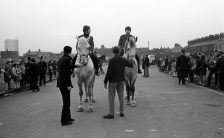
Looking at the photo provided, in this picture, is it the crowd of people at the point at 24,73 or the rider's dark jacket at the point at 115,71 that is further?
the crowd of people at the point at 24,73

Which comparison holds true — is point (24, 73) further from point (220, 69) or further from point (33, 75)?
point (220, 69)

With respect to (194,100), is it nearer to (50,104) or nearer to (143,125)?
(143,125)

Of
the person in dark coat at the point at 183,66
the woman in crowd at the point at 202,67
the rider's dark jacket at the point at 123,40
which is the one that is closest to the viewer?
the rider's dark jacket at the point at 123,40

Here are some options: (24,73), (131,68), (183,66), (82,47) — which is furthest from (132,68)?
(24,73)

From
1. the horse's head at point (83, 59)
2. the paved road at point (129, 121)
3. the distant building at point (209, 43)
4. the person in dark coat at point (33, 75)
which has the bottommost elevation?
the paved road at point (129, 121)

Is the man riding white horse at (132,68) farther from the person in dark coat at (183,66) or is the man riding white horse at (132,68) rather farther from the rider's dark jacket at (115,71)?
the person in dark coat at (183,66)

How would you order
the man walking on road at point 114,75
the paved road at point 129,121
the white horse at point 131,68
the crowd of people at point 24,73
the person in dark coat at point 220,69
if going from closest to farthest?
the paved road at point 129,121 → the man walking on road at point 114,75 → the white horse at point 131,68 → the person in dark coat at point 220,69 → the crowd of people at point 24,73

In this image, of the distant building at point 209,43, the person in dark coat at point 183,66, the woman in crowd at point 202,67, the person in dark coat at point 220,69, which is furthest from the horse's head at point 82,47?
the distant building at point 209,43

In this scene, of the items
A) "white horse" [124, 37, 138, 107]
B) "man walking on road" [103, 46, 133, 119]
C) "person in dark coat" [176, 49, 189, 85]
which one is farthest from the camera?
"person in dark coat" [176, 49, 189, 85]

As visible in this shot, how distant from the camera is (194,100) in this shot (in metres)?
11.9

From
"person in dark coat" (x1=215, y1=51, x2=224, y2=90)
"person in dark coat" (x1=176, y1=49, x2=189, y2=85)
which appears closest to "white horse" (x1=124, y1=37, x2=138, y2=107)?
"person in dark coat" (x1=215, y1=51, x2=224, y2=90)

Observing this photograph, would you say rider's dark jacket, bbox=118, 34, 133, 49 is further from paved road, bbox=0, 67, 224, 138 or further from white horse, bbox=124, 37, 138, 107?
paved road, bbox=0, 67, 224, 138

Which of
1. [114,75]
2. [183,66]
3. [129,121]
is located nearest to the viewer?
[129,121]

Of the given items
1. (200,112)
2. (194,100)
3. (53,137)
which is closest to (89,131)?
(53,137)
